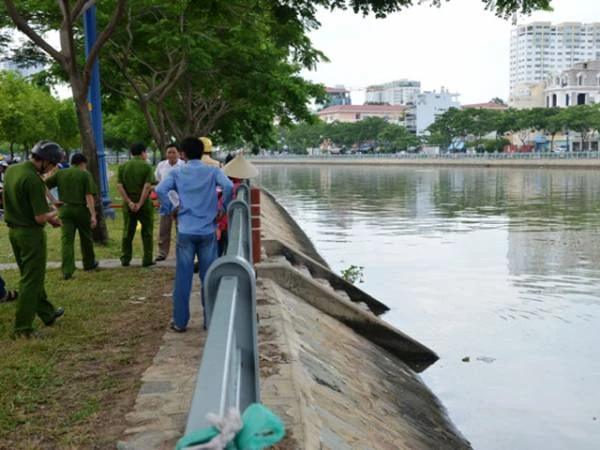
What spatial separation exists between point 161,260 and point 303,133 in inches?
4867

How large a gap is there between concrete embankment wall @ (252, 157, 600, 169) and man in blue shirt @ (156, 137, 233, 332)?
73.5 meters

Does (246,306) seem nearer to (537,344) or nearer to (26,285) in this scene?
(26,285)

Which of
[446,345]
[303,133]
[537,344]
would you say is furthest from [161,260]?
[303,133]

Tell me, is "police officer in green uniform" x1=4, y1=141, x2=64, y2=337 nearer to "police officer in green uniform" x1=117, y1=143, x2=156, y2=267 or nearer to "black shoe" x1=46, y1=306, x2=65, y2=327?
"black shoe" x1=46, y1=306, x2=65, y2=327

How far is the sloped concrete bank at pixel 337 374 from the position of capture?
4.92m

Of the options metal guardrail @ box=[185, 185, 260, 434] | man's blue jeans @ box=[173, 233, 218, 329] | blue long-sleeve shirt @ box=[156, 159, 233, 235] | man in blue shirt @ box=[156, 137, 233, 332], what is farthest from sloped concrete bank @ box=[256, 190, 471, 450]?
metal guardrail @ box=[185, 185, 260, 434]

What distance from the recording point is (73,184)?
941 cm

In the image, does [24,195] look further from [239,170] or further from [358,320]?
[358,320]

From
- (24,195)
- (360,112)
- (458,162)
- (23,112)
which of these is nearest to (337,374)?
(24,195)

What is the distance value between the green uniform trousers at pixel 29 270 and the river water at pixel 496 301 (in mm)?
4518

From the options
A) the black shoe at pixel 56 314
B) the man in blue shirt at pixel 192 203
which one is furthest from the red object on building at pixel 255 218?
the man in blue shirt at pixel 192 203

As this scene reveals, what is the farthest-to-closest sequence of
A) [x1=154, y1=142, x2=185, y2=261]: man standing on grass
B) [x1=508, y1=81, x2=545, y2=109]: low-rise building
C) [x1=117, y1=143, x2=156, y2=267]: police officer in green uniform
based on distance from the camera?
[x1=508, y1=81, x2=545, y2=109]: low-rise building, [x1=154, y1=142, x2=185, y2=261]: man standing on grass, [x1=117, y1=143, x2=156, y2=267]: police officer in green uniform

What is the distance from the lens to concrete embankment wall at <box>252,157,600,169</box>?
76812 millimetres

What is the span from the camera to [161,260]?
11.3 m
